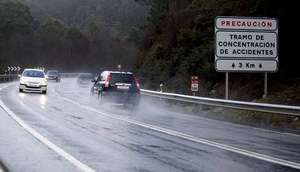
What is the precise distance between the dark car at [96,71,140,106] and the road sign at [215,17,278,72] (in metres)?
5.37

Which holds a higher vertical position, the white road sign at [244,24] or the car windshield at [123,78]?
the white road sign at [244,24]

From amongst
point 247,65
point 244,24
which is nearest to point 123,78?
point 247,65

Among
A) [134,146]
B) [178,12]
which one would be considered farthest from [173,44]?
[134,146]

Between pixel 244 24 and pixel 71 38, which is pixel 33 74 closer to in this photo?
pixel 244 24

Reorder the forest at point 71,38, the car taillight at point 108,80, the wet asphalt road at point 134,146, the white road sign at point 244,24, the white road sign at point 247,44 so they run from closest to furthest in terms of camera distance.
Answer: the wet asphalt road at point 134,146
the white road sign at point 244,24
the white road sign at point 247,44
the car taillight at point 108,80
the forest at point 71,38

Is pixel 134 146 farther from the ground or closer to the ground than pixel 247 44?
closer to the ground

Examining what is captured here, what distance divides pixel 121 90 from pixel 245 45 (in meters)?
6.77

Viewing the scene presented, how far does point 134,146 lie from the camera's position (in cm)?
1277

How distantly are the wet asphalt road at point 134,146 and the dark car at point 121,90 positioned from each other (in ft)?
32.2

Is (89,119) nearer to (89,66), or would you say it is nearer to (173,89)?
(173,89)

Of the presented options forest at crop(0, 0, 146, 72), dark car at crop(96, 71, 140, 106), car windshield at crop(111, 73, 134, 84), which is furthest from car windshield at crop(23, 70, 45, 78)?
forest at crop(0, 0, 146, 72)

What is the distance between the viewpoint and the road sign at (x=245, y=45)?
2617cm

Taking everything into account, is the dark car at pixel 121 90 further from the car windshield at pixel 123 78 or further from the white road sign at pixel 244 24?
the white road sign at pixel 244 24

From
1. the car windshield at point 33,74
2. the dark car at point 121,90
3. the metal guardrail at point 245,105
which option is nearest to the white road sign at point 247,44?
the metal guardrail at point 245,105
